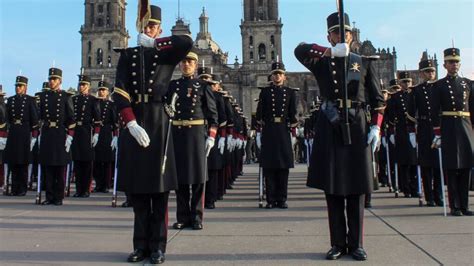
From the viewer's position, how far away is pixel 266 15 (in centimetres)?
6594

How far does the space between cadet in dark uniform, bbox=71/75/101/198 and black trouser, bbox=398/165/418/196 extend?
7304mm

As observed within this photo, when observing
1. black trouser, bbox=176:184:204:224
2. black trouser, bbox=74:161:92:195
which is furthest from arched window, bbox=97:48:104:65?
black trouser, bbox=176:184:204:224

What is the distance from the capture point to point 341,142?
16.2ft

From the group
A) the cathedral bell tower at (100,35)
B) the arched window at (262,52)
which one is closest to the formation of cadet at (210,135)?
the arched window at (262,52)

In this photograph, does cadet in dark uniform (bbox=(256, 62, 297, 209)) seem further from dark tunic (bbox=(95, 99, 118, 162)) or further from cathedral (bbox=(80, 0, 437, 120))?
cathedral (bbox=(80, 0, 437, 120))

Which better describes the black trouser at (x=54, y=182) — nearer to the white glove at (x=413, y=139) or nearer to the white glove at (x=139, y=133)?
the white glove at (x=139, y=133)

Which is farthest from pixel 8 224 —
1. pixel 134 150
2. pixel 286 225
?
pixel 286 225

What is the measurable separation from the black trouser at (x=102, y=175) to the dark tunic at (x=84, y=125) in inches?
51.8

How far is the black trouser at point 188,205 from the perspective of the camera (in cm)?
660

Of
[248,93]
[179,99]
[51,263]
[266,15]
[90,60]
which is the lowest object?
[51,263]

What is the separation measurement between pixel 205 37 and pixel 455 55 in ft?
312

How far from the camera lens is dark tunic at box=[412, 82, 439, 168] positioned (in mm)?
8727

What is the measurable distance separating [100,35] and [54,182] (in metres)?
63.3

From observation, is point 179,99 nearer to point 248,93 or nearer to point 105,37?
point 248,93
